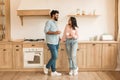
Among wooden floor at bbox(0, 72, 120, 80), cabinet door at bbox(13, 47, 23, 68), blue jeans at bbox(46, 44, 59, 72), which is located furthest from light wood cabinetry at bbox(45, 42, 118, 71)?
cabinet door at bbox(13, 47, 23, 68)

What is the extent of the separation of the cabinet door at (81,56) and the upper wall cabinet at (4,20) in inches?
69.0

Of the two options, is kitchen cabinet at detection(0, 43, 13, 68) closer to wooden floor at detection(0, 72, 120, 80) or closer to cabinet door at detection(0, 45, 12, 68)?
cabinet door at detection(0, 45, 12, 68)

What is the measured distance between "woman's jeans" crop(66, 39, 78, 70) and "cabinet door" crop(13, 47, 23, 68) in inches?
45.5

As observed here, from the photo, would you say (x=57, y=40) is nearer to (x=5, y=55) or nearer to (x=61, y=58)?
(x=61, y=58)

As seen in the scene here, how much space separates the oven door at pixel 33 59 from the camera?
5.61m


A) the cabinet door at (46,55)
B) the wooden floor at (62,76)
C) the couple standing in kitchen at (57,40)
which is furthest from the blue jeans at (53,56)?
the cabinet door at (46,55)

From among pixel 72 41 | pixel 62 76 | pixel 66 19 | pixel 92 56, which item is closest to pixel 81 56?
pixel 92 56

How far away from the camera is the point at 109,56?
5.66 meters

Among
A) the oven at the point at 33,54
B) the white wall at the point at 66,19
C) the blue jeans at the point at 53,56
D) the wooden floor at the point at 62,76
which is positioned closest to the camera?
the wooden floor at the point at 62,76

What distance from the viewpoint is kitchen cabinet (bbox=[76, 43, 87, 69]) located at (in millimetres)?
5621

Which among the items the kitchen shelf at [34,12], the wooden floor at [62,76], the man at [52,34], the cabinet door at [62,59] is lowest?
the wooden floor at [62,76]

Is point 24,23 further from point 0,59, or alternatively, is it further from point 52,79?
point 52,79

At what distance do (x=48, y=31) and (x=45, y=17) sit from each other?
3.40ft

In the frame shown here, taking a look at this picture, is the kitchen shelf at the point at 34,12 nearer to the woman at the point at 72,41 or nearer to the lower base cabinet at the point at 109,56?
the woman at the point at 72,41
